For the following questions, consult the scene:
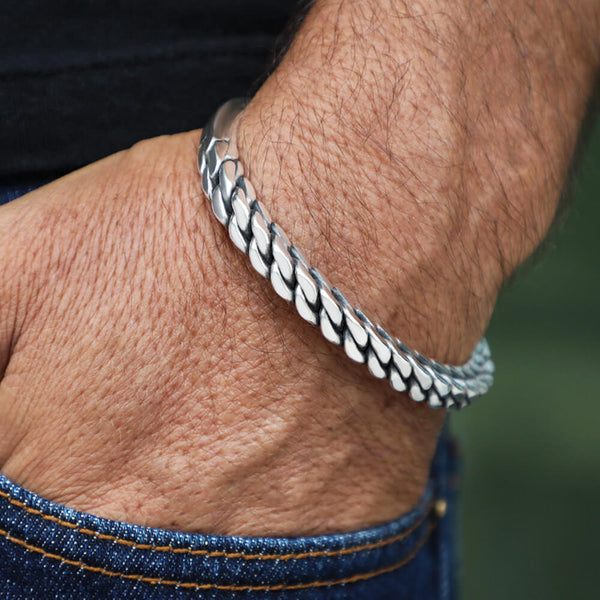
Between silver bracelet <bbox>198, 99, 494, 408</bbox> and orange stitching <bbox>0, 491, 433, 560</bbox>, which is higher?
silver bracelet <bbox>198, 99, 494, 408</bbox>

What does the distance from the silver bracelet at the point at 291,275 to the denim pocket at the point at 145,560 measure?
0.23m

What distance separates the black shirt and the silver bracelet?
0.47 ft

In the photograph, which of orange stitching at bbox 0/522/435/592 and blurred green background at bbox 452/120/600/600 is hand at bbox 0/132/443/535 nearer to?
orange stitching at bbox 0/522/435/592

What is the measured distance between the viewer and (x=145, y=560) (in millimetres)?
723

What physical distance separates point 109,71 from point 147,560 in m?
0.57

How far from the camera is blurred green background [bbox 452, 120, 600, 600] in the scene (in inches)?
99.9

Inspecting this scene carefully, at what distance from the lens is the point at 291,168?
74cm

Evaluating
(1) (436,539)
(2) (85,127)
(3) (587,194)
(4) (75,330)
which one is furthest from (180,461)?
(3) (587,194)

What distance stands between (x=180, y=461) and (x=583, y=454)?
2.21 meters

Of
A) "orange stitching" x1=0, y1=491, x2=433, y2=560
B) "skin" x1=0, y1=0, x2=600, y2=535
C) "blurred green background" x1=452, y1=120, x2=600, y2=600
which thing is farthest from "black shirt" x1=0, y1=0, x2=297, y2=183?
"blurred green background" x1=452, y1=120, x2=600, y2=600

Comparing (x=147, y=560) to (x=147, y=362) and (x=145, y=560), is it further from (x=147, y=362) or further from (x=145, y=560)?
(x=147, y=362)

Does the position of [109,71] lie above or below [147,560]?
above

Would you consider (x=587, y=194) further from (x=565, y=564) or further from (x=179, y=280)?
(x=179, y=280)

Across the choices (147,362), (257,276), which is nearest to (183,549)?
(147,362)
